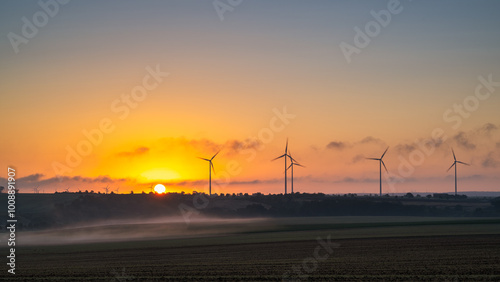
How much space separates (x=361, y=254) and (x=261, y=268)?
556 inches

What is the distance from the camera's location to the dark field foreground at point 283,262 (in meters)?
40.4

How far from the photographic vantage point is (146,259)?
56.4 meters

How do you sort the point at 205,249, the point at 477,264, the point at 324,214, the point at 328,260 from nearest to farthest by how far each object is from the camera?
the point at 477,264
the point at 328,260
the point at 205,249
the point at 324,214

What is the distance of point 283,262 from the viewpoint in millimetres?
49625

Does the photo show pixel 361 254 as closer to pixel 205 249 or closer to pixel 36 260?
pixel 205 249

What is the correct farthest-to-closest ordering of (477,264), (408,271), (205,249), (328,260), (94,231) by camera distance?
(94,231), (205,249), (328,260), (477,264), (408,271)

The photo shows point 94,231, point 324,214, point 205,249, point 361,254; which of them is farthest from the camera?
point 324,214

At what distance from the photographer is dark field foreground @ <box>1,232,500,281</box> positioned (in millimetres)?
40438

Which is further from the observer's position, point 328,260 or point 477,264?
point 328,260

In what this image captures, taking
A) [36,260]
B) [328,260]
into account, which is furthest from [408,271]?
[36,260]

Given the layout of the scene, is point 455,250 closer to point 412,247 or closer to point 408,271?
point 412,247

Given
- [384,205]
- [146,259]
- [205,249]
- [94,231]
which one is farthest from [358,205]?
[146,259]

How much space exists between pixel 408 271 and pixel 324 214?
154498 mm

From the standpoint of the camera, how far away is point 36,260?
59656 mm
